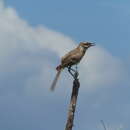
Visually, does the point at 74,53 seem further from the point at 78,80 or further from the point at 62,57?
the point at 78,80

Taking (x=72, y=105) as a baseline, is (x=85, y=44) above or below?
above

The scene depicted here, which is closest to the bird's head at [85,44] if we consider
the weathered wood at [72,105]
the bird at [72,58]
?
the bird at [72,58]

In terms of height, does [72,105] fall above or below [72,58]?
below

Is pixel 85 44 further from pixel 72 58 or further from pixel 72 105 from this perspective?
pixel 72 105

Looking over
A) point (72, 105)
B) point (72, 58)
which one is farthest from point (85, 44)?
point (72, 105)

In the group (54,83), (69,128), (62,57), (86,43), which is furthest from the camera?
(86,43)

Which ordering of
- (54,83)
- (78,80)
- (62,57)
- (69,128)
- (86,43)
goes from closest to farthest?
(69,128) → (78,80) → (54,83) → (62,57) → (86,43)

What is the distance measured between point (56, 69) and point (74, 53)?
1.04 m

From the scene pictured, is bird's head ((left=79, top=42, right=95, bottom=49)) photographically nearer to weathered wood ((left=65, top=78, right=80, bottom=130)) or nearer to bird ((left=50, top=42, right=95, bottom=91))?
bird ((left=50, top=42, right=95, bottom=91))

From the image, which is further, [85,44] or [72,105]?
[85,44]

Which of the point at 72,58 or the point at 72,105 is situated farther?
the point at 72,58

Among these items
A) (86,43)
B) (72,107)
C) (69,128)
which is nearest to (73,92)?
(72,107)

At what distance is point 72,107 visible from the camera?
1095 centimetres

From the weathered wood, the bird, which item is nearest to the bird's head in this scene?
the bird
